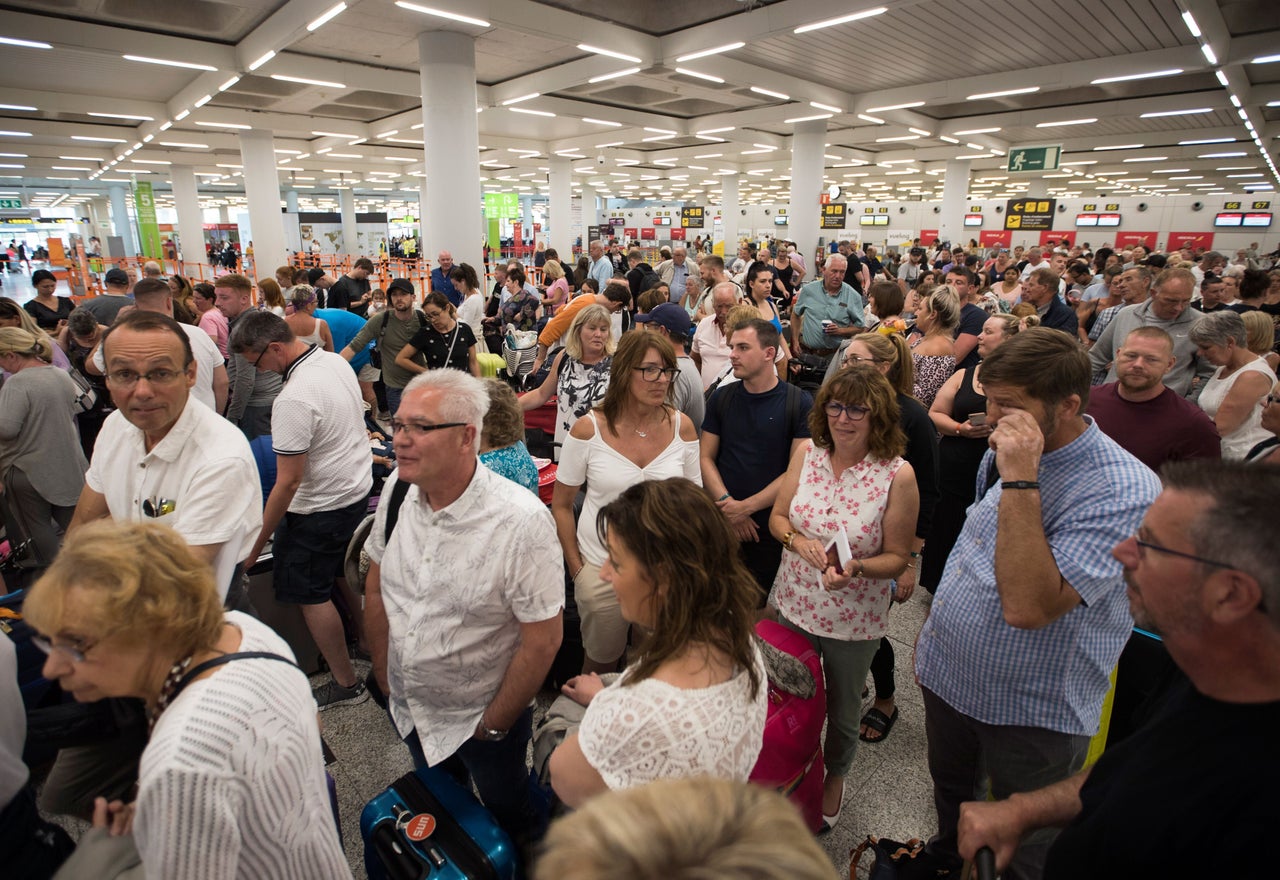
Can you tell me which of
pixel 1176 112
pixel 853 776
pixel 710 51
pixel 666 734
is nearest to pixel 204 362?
pixel 666 734

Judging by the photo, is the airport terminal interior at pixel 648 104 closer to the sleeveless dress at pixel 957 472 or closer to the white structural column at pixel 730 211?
the sleeveless dress at pixel 957 472

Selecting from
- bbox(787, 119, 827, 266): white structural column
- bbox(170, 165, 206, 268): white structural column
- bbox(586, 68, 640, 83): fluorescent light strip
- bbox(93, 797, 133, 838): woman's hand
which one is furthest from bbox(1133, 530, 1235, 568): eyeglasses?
bbox(170, 165, 206, 268): white structural column

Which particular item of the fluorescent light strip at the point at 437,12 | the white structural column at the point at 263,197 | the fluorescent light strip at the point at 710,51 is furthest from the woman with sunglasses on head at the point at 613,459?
the white structural column at the point at 263,197

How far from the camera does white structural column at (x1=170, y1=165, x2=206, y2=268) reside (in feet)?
72.4

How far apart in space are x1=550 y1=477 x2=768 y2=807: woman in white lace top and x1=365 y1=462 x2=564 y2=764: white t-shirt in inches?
14.8

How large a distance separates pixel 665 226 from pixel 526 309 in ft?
94.7

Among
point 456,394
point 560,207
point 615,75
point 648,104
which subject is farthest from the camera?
point 560,207

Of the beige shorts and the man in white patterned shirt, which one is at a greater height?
the man in white patterned shirt

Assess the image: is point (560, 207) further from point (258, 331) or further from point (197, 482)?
point (197, 482)

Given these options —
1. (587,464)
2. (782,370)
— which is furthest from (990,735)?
(782,370)

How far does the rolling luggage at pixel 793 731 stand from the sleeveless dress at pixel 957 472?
6.15 feet

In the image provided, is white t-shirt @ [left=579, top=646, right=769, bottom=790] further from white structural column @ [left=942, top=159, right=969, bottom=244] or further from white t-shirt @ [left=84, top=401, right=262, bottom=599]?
white structural column @ [left=942, top=159, right=969, bottom=244]

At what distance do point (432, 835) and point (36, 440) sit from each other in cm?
366

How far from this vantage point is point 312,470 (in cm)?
287
